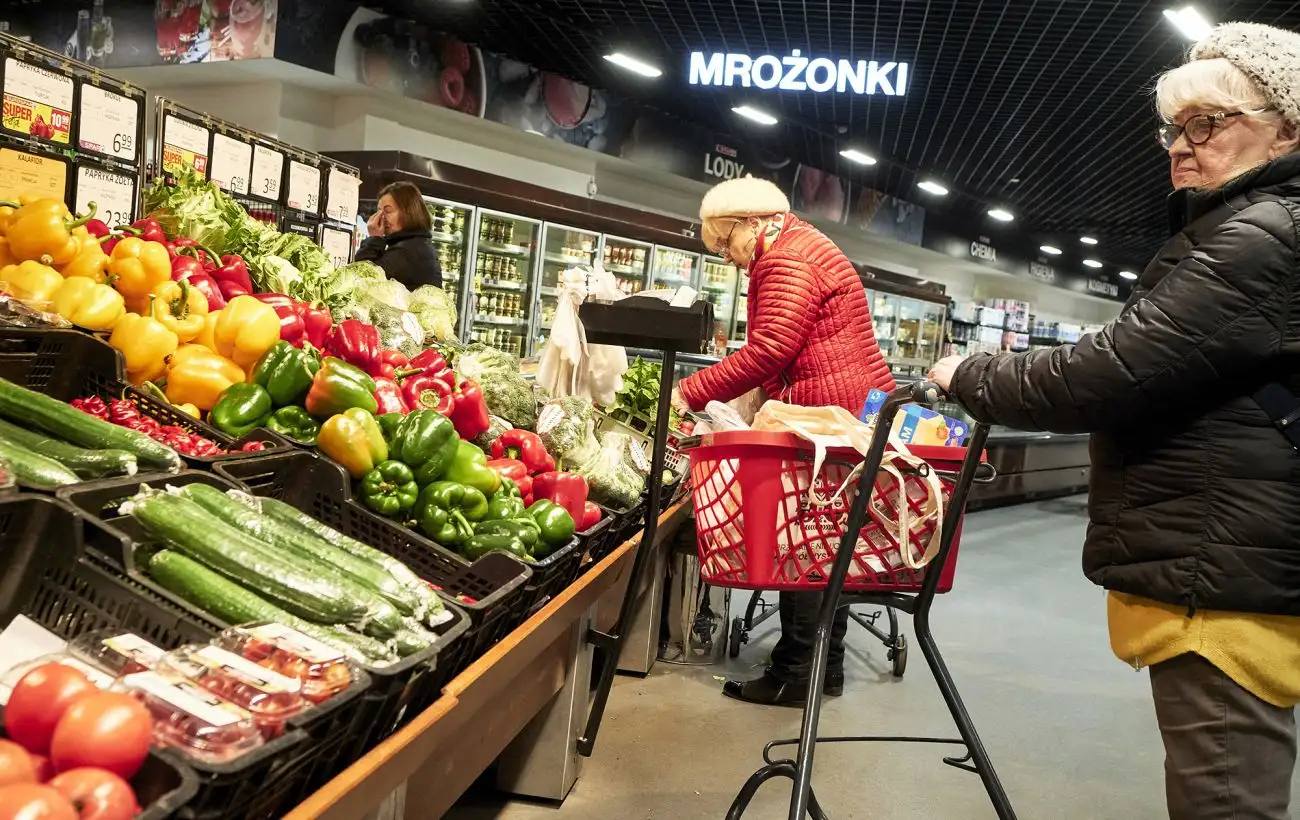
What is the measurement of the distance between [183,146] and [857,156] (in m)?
11.2

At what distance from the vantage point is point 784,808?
290 cm

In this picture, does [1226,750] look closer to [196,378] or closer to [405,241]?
[196,378]

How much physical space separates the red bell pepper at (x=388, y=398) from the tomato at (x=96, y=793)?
1.55 m

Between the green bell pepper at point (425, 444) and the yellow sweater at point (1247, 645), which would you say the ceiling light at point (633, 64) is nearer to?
the green bell pepper at point (425, 444)

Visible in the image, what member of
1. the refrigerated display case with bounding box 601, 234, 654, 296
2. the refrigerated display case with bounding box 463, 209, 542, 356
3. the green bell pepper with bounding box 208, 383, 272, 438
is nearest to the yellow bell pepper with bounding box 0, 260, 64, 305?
the green bell pepper with bounding box 208, 383, 272, 438

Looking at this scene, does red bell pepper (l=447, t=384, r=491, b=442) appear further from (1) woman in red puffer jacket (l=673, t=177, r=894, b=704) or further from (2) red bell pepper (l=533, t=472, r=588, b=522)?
(1) woman in red puffer jacket (l=673, t=177, r=894, b=704)

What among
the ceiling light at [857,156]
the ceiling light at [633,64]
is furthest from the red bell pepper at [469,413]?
the ceiling light at [857,156]

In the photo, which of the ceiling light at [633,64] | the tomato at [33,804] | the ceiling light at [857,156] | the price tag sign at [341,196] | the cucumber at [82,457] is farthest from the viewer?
the ceiling light at [857,156]

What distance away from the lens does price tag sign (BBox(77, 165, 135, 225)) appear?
312 centimetres

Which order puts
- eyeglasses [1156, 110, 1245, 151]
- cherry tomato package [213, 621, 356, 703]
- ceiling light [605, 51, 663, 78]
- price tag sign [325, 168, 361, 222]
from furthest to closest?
ceiling light [605, 51, 663, 78] < price tag sign [325, 168, 361, 222] < eyeglasses [1156, 110, 1245, 151] < cherry tomato package [213, 621, 356, 703]

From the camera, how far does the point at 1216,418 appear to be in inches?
68.1

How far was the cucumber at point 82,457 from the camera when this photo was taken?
1.62 m

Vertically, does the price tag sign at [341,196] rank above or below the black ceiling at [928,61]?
below

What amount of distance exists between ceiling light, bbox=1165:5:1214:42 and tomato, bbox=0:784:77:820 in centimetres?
774
